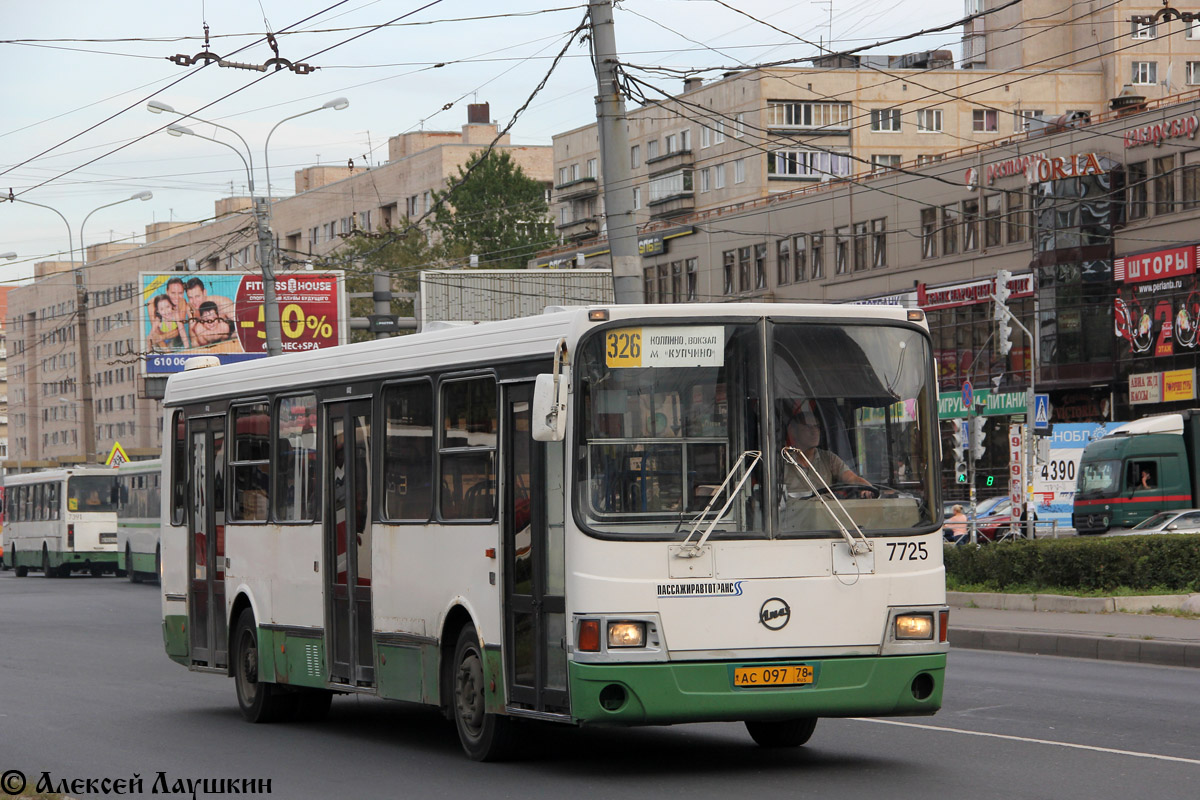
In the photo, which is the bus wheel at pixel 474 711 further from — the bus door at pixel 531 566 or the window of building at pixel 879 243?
the window of building at pixel 879 243

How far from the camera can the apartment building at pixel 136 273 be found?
10019cm

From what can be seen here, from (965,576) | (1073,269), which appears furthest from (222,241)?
(965,576)

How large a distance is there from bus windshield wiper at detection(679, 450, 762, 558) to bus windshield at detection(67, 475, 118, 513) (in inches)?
1637

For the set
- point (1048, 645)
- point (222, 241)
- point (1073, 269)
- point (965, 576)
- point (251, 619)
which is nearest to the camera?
point (251, 619)

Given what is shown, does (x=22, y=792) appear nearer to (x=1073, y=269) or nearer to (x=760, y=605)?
(x=760, y=605)

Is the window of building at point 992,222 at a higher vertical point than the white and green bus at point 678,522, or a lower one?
higher

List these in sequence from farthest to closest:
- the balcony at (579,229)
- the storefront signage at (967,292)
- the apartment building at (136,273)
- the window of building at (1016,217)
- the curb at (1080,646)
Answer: the apartment building at (136,273), the balcony at (579,229), the storefront signage at (967,292), the window of building at (1016,217), the curb at (1080,646)

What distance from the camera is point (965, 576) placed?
2511 centimetres

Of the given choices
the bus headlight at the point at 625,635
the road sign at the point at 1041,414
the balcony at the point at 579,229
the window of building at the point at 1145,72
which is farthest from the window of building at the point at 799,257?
the bus headlight at the point at 625,635

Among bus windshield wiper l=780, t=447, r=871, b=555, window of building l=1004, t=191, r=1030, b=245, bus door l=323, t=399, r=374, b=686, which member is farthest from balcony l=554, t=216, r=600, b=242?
bus windshield wiper l=780, t=447, r=871, b=555

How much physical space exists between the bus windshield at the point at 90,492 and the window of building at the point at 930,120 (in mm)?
45561

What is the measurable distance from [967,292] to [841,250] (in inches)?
276

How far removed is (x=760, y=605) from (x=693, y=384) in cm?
120

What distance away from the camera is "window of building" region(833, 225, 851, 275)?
6638 cm
